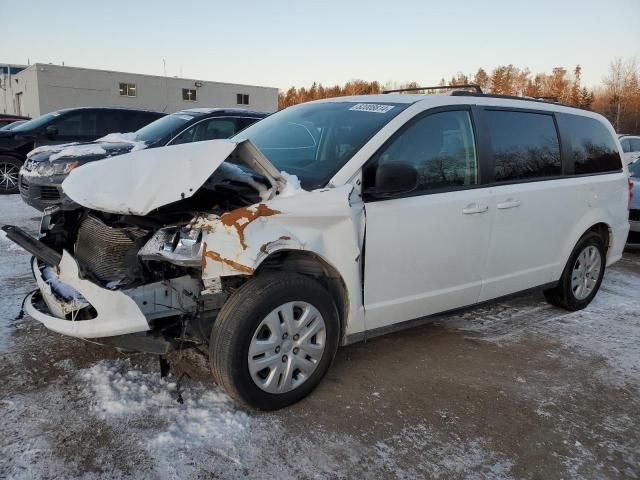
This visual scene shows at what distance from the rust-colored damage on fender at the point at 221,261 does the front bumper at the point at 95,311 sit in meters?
0.42

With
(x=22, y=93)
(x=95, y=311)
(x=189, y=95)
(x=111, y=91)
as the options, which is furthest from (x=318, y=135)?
(x=22, y=93)

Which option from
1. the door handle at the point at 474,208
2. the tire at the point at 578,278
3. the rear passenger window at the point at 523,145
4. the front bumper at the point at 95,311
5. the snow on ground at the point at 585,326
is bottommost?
the snow on ground at the point at 585,326

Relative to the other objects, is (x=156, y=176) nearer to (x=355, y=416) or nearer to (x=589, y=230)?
(x=355, y=416)

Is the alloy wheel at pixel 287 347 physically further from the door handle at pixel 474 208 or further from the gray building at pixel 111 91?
the gray building at pixel 111 91

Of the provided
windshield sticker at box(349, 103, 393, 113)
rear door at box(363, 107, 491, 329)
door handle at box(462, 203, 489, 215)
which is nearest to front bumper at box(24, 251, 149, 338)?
rear door at box(363, 107, 491, 329)

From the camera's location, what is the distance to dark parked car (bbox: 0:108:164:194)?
9656 mm

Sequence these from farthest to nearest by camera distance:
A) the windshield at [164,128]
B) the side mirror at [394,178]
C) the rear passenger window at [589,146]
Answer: the windshield at [164,128]
the rear passenger window at [589,146]
the side mirror at [394,178]

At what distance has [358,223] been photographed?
3.03m

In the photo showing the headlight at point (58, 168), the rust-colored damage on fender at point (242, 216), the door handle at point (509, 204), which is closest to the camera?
the rust-colored damage on fender at point (242, 216)

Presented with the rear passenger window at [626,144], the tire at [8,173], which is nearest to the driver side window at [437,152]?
the tire at [8,173]

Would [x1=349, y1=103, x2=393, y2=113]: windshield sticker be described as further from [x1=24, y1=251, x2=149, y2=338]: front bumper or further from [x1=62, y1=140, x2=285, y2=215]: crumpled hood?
[x1=24, y1=251, x2=149, y2=338]: front bumper

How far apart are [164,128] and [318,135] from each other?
5025 millimetres

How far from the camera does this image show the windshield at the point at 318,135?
3.18 m

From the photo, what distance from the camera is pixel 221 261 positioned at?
8.54 feet
